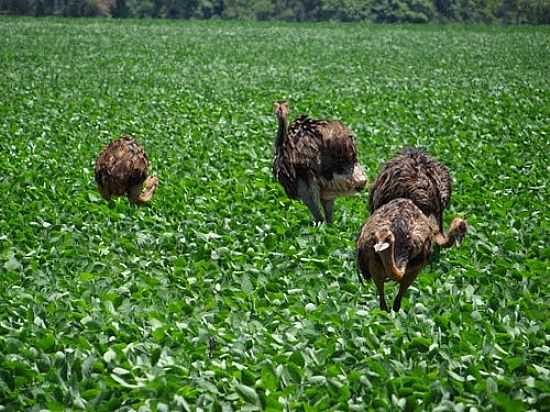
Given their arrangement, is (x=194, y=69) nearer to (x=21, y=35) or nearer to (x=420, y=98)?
(x=420, y=98)

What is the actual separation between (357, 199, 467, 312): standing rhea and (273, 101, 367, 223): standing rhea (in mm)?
2034

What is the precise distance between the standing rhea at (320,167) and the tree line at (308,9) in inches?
2193

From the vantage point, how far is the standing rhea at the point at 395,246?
5.13m

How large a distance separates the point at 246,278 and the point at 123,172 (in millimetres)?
2594

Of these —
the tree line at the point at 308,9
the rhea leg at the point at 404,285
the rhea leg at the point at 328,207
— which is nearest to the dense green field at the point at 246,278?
the rhea leg at the point at 404,285

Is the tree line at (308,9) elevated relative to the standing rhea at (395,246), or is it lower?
elevated

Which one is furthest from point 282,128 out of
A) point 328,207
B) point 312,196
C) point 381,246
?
point 381,246

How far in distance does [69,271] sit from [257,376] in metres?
2.55

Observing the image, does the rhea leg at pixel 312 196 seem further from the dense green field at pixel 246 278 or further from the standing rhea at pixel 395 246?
the standing rhea at pixel 395 246

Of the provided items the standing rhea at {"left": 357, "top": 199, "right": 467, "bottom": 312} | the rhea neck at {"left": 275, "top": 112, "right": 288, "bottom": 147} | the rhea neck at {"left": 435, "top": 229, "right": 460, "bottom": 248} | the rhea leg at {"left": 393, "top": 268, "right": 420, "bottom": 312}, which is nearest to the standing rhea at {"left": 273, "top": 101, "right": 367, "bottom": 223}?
the rhea neck at {"left": 275, "top": 112, "right": 288, "bottom": 147}

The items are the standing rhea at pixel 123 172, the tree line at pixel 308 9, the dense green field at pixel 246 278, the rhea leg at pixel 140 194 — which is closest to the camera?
the dense green field at pixel 246 278

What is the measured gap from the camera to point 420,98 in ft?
59.6

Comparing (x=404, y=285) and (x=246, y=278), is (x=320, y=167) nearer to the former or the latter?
(x=246, y=278)

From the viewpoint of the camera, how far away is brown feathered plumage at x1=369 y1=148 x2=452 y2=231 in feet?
21.4
